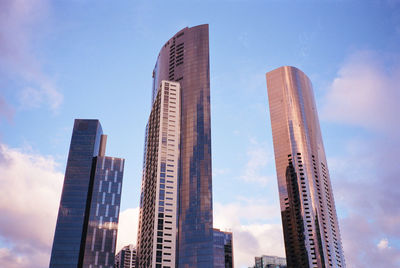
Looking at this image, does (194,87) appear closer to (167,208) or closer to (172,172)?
(172,172)

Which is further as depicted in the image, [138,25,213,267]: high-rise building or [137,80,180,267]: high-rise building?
[137,80,180,267]: high-rise building

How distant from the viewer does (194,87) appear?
199 metres

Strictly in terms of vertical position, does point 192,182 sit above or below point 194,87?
below

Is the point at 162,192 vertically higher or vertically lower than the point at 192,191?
lower

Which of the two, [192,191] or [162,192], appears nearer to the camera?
[162,192]

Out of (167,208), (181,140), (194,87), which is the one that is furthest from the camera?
(194,87)

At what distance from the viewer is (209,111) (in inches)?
7544

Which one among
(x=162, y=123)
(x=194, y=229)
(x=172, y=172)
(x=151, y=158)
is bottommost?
(x=194, y=229)

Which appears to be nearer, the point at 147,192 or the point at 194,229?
the point at 194,229

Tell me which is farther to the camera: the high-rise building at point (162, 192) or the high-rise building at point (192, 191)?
the high-rise building at point (162, 192)

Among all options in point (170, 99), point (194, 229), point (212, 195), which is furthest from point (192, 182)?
point (170, 99)

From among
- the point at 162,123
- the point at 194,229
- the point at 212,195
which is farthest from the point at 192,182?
the point at 162,123

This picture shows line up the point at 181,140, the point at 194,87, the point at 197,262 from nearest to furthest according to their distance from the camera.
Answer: the point at 197,262 < the point at 181,140 < the point at 194,87

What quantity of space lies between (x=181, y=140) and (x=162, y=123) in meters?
12.5
